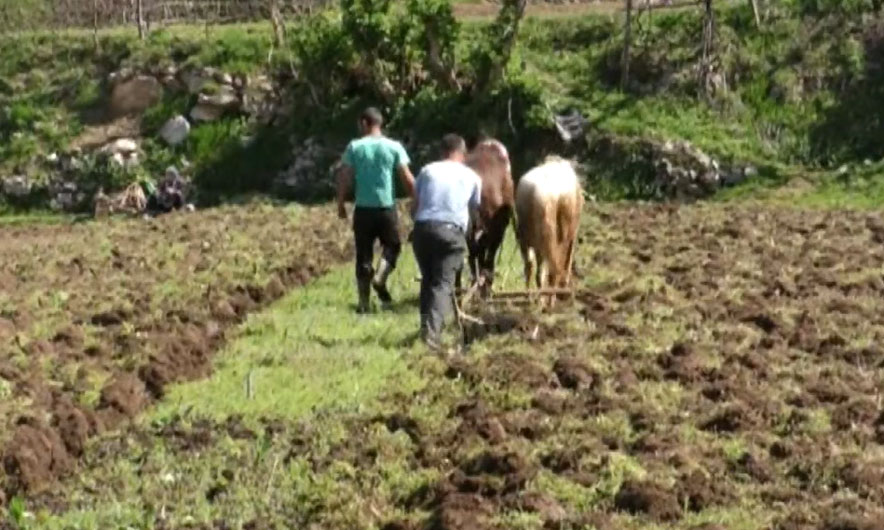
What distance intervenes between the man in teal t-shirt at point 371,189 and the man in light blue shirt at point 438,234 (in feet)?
3.23

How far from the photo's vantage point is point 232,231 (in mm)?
20438

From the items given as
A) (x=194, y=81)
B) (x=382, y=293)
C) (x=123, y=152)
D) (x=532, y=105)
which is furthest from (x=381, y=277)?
(x=194, y=81)

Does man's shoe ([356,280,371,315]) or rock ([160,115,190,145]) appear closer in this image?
man's shoe ([356,280,371,315])

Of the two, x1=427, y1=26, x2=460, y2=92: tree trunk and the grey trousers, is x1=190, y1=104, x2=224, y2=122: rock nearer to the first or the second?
x1=427, y1=26, x2=460, y2=92: tree trunk

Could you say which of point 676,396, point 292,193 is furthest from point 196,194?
point 676,396

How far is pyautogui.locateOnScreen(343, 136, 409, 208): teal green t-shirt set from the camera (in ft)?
42.2

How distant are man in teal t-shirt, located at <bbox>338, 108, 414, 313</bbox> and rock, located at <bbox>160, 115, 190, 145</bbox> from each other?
1733 cm

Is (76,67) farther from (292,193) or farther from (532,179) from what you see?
(532,179)

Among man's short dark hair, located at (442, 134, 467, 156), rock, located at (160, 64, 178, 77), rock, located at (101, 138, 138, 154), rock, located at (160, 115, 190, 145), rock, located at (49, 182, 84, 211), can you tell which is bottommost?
rock, located at (49, 182, 84, 211)

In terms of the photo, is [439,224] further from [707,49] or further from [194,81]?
[194,81]

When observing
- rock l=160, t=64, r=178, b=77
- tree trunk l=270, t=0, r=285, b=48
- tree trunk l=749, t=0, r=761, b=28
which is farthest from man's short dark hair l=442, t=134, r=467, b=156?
rock l=160, t=64, r=178, b=77

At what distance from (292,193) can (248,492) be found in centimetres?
2064

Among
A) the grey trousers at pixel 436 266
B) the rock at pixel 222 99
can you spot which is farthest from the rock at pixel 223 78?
the grey trousers at pixel 436 266

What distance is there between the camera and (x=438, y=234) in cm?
1151
